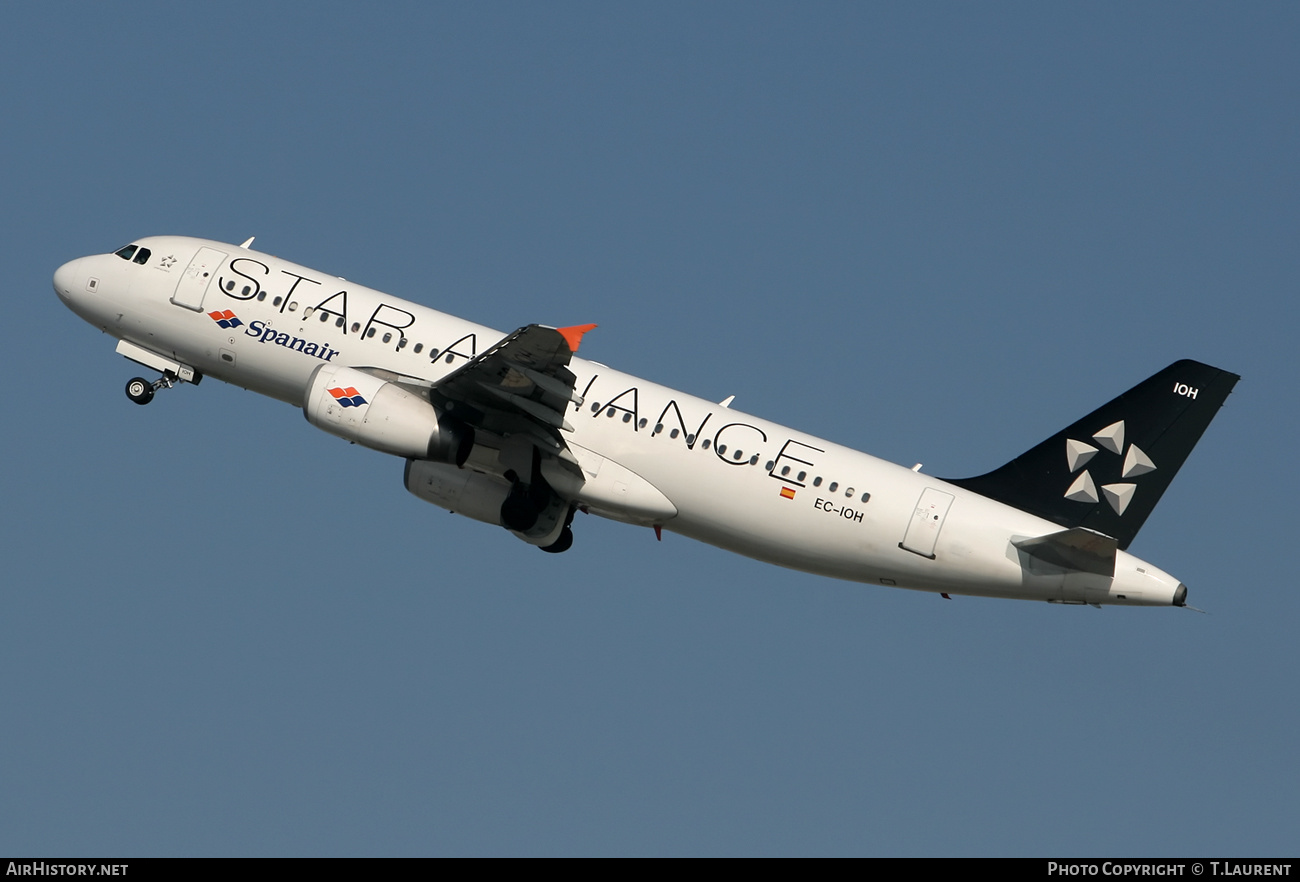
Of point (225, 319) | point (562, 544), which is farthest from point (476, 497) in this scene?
point (225, 319)

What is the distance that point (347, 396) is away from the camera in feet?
115

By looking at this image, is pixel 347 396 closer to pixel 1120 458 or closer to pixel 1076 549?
pixel 1076 549

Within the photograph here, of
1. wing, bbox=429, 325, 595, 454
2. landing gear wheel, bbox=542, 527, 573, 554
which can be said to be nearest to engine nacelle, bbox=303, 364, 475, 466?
wing, bbox=429, 325, 595, 454

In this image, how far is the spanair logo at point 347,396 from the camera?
35000 mm

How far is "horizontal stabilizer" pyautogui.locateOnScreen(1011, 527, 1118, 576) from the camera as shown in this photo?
33.7 metres

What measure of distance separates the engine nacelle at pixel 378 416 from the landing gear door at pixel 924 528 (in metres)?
10.9

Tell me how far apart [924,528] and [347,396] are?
14.1 meters

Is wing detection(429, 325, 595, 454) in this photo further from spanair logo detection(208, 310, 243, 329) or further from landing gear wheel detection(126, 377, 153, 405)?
landing gear wheel detection(126, 377, 153, 405)

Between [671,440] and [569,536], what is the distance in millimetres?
4697

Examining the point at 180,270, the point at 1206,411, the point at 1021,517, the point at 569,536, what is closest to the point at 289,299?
the point at 180,270

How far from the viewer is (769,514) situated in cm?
3581

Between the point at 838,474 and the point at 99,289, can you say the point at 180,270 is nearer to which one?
the point at 99,289
